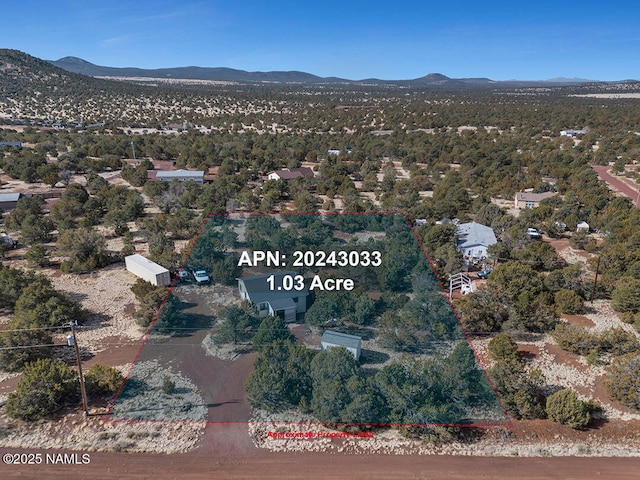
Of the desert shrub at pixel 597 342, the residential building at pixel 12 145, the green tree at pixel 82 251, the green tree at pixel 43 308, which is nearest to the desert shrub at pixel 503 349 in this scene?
the desert shrub at pixel 597 342

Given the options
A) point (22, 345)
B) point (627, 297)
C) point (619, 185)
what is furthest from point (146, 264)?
point (619, 185)

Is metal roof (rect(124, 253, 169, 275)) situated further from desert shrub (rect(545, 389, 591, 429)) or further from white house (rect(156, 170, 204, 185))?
white house (rect(156, 170, 204, 185))

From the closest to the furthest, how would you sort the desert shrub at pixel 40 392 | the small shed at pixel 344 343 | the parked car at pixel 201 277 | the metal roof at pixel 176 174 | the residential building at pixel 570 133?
the desert shrub at pixel 40 392
the small shed at pixel 344 343
the parked car at pixel 201 277
the metal roof at pixel 176 174
the residential building at pixel 570 133

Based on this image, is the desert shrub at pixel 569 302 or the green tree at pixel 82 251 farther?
the green tree at pixel 82 251

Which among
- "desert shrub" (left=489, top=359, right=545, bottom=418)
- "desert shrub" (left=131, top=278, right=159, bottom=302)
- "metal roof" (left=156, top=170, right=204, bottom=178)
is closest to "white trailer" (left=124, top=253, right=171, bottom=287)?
"desert shrub" (left=131, top=278, right=159, bottom=302)

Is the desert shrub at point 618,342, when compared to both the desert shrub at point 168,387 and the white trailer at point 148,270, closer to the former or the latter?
the desert shrub at point 168,387

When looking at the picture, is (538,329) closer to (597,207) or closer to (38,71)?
(597,207)
